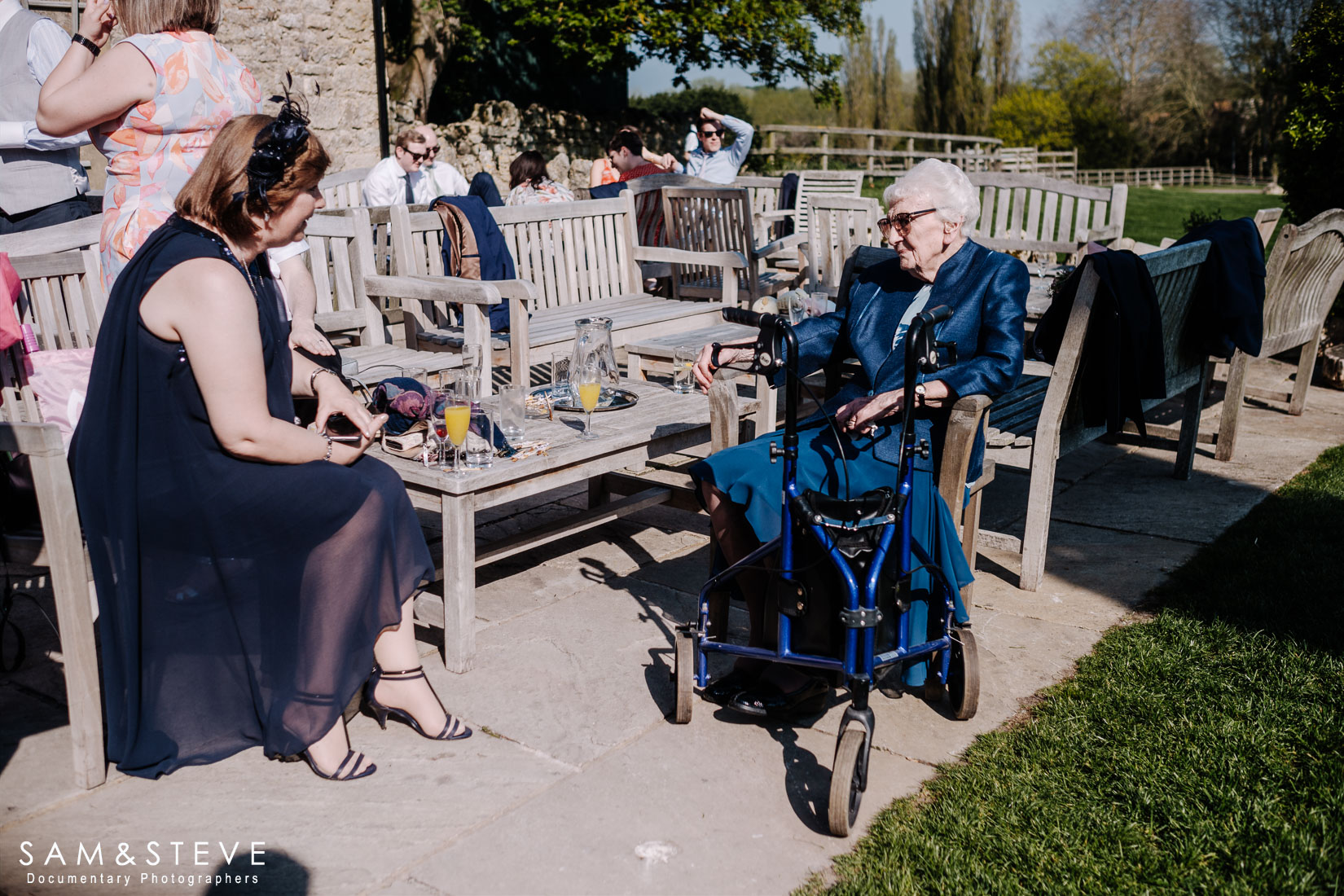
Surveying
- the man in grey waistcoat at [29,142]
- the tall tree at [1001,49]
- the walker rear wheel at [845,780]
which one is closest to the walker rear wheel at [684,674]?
the walker rear wheel at [845,780]

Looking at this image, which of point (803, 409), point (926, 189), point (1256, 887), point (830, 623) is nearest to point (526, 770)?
point (830, 623)

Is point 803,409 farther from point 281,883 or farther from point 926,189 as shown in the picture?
point 281,883

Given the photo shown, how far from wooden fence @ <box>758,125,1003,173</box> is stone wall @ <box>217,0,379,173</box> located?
12.1 m

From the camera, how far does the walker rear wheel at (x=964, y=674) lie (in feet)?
9.78

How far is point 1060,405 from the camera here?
4.03m

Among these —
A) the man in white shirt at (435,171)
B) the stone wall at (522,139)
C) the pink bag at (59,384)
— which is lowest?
the pink bag at (59,384)

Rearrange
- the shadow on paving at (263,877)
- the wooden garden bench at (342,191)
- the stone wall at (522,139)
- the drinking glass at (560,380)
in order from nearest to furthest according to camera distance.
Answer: the shadow on paving at (263,877)
the drinking glass at (560,380)
the wooden garden bench at (342,191)
the stone wall at (522,139)

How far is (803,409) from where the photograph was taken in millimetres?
5734

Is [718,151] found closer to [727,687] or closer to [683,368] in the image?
[683,368]

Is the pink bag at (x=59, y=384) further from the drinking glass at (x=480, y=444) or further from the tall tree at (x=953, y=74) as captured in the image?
the tall tree at (x=953, y=74)

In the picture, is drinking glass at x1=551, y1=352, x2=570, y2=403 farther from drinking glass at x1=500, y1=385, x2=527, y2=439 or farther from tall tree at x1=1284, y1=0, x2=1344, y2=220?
tall tree at x1=1284, y1=0, x2=1344, y2=220

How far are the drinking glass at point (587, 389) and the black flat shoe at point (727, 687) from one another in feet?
→ 2.89

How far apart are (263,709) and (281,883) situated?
1.79 ft

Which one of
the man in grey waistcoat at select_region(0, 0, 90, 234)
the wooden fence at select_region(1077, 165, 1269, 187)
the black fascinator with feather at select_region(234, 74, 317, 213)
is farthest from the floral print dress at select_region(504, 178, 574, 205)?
the wooden fence at select_region(1077, 165, 1269, 187)
